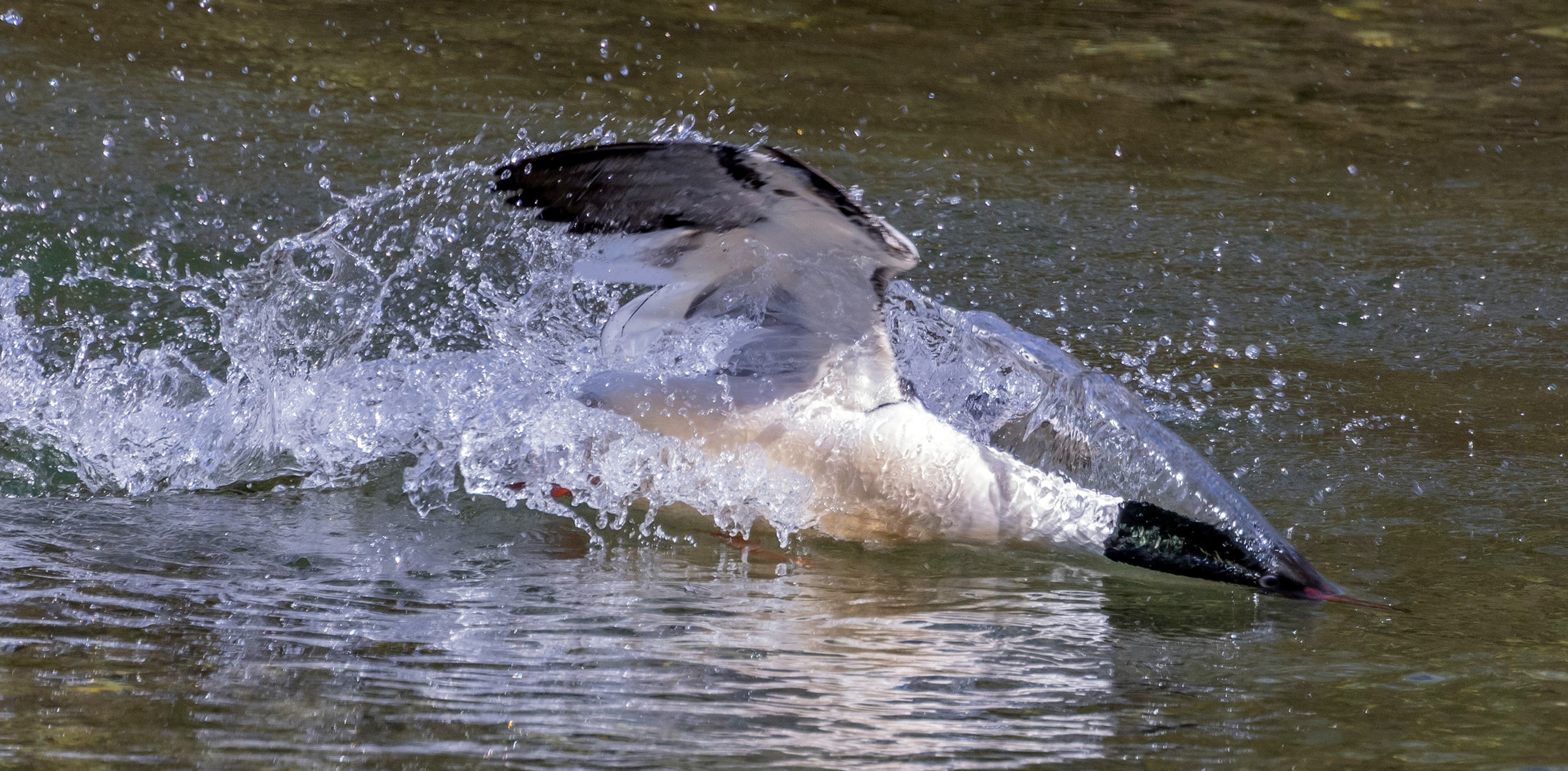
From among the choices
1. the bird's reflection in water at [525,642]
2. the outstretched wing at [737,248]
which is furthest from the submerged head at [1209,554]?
the outstretched wing at [737,248]

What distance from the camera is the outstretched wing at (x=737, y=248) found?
369 cm

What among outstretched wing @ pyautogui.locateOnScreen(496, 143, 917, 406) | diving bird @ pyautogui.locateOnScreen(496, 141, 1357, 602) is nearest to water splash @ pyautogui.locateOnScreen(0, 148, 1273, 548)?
diving bird @ pyautogui.locateOnScreen(496, 141, 1357, 602)

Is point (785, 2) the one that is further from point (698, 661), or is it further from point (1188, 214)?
point (698, 661)

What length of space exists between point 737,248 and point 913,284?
2463 millimetres

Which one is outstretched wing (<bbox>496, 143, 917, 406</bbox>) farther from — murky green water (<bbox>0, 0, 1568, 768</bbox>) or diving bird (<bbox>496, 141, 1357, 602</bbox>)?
murky green water (<bbox>0, 0, 1568, 768</bbox>)

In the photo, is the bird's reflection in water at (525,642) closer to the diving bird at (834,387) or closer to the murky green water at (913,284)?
the murky green water at (913,284)

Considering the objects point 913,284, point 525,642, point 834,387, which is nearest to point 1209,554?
point 834,387

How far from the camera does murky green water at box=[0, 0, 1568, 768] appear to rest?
8.18 ft

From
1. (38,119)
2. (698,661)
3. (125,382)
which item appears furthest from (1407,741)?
(38,119)

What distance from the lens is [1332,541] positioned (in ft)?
13.1

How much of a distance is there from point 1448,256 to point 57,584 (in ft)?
21.8

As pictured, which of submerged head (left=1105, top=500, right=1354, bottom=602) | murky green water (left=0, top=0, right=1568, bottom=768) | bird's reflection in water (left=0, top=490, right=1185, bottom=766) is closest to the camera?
bird's reflection in water (left=0, top=490, right=1185, bottom=766)

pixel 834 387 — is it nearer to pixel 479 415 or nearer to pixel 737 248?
pixel 737 248

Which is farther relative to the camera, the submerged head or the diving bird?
the diving bird
